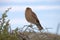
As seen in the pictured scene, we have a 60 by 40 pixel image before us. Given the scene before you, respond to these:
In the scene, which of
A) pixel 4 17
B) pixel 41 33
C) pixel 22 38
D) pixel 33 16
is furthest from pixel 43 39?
pixel 33 16

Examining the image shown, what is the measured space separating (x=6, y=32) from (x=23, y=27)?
2.30 ft

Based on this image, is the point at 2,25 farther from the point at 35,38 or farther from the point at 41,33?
the point at 41,33

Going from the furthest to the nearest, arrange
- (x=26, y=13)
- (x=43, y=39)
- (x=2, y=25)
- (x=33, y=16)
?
(x=26, y=13), (x=33, y=16), (x=43, y=39), (x=2, y=25)

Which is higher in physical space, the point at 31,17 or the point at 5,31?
the point at 31,17

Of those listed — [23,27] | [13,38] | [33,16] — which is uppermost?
[33,16]

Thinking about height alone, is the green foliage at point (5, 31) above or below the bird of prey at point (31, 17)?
below

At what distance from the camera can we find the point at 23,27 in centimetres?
473

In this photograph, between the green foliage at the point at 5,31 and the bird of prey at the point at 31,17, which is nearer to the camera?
the green foliage at the point at 5,31

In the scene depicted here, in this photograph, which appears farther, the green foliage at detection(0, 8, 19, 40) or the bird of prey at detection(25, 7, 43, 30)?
the bird of prey at detection(25, 7, 43, 30)

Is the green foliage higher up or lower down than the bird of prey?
lower down

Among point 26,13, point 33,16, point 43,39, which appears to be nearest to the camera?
point 43,39

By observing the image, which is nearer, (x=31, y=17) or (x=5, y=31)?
(x=5, y=31)

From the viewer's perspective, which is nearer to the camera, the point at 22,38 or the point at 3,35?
the point at 3,35

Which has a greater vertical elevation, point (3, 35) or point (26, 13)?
point (26, 13)
